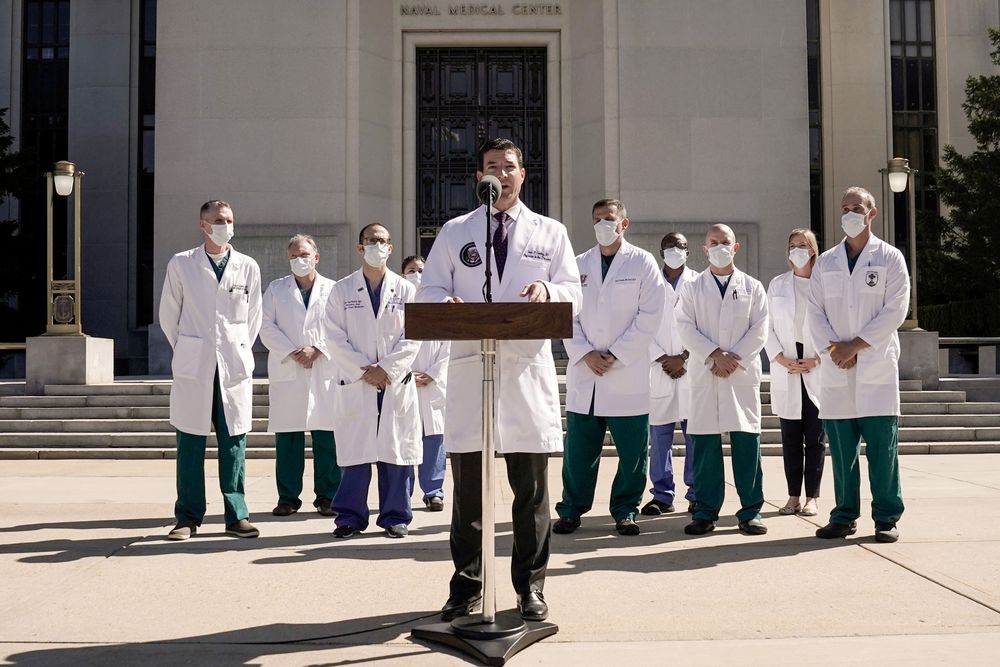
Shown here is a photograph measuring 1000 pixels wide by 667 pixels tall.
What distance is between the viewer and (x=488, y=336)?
Answer: 410 cm

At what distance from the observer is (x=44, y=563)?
6.14 metres

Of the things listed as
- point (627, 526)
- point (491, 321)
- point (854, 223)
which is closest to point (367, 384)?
point (627, 526)

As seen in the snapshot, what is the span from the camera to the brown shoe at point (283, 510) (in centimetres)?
832

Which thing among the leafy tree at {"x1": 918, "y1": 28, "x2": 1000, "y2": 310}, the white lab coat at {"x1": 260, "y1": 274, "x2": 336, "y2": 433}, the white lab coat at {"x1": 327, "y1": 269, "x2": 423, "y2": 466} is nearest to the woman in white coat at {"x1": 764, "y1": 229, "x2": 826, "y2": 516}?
the white lab coat at {"x1": 327, "y1": 269, "x2": 423, "y2": 466}

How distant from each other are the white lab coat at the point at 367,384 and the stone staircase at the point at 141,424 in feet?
19.7

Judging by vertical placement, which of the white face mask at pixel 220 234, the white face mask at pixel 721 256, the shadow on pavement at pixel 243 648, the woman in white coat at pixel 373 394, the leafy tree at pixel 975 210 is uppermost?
the leafy tree at pixel 975 210

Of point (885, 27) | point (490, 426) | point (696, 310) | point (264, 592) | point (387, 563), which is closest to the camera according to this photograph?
point (490, 426)

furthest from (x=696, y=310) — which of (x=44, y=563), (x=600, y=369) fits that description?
(x=44, y=563)

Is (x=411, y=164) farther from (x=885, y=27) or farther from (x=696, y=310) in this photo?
(x=885, y=27)

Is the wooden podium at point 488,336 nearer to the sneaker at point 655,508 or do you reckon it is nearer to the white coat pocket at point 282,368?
the sneaker at point 655,508

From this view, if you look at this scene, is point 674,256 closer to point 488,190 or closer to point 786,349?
point 786,349

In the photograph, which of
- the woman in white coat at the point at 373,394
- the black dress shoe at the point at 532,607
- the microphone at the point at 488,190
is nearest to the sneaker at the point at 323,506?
the woman in white coat at the point at 373,394

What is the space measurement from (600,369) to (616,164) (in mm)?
14100

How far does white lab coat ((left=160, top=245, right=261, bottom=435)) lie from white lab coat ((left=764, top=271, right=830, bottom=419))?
4.11 m
